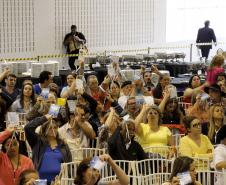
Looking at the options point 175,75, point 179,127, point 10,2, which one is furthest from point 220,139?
point 10,2

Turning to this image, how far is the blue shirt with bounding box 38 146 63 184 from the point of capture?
7.73m

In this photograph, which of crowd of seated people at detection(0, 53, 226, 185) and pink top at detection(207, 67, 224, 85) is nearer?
crowd of seated people at detection(0, 53, 226, 185)

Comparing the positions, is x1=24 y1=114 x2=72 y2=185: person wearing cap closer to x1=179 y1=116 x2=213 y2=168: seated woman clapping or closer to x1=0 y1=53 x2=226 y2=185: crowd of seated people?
x1=0 y1=53 x2=226 y2=185: crowd of seated people

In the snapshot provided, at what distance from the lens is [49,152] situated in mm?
7836

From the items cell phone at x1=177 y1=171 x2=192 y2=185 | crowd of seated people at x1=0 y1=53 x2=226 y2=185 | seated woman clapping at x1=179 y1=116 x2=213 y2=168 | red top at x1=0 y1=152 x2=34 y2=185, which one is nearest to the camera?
cell phone at x1=177 y1=171 x2=192 y2=185

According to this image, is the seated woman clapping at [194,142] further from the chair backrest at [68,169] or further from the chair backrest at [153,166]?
the chair backrest at [68,169]

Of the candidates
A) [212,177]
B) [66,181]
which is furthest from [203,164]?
[66,181]

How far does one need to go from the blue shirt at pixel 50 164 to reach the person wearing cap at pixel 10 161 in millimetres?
466

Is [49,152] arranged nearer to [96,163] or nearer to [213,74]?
[96,163]

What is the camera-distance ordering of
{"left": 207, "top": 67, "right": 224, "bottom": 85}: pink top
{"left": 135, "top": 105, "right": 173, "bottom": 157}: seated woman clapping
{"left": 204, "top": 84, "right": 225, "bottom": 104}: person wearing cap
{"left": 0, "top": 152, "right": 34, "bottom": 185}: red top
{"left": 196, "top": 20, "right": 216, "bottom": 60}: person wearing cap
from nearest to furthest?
{"left": 0, "top": 152, "right": 34, "bottom": 185}: red top < {"left": 135, "top": 105, "right": 173, "bottom": 157}: seated woman clapping < {"left": 204, "top": 84, "right": 225, "bottom": 104}: person wearing cap < {"left": 207, "top": 67, "right": 224, "bottom": 85}: pink top < {"left": 196, "top": 20, "right": 216, "bottom": 60}: person wearing cap

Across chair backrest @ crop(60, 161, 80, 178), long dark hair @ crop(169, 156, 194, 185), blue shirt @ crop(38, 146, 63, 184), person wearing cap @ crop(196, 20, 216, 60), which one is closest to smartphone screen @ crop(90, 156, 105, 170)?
long dark hair @ crop(169, 156, 194, 185)

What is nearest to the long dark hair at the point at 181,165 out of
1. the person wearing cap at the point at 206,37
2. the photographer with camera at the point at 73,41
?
the photographer with camera at the point at 73,41

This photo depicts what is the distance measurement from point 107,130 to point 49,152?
1.02 meters

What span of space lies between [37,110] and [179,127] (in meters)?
1.88
